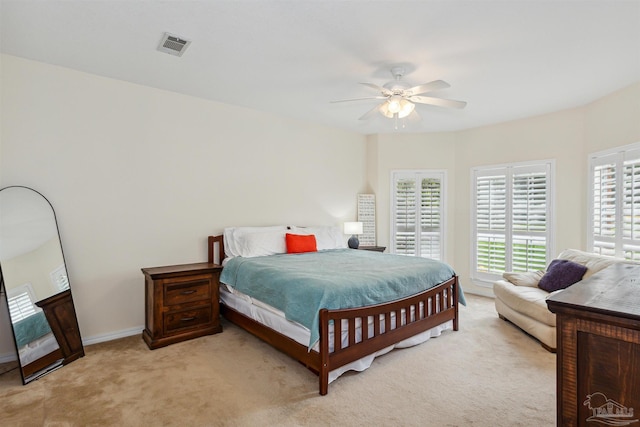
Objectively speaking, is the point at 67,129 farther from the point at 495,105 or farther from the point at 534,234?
the point at 534,234

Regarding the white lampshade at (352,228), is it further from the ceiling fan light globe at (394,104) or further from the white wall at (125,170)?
the ceiling fan light globe at (394,104)

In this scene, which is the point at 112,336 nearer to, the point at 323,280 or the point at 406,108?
the point at 323,280

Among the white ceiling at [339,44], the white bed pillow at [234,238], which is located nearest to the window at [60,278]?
the white bed pillow at [234,238]

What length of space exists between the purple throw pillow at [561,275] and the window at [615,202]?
55 cm

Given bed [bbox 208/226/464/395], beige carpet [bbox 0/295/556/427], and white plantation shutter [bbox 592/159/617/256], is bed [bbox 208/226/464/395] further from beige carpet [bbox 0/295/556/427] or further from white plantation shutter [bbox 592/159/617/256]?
white plantation shutter [bbox 592/159/617/256]

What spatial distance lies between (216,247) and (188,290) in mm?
841

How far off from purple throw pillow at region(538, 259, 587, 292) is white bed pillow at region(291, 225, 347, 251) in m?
2.62

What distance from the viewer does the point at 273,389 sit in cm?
249

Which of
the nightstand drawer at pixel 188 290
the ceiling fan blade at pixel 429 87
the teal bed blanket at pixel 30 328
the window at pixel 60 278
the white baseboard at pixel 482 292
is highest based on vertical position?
the ceiling fan blade at pixel 429 87

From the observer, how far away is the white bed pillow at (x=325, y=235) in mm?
4754

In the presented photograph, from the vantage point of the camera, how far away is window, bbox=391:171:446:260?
5695 mm

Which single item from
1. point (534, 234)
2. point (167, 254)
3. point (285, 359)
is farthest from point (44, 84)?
point (534, 234)

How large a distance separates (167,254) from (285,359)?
6.18 feet

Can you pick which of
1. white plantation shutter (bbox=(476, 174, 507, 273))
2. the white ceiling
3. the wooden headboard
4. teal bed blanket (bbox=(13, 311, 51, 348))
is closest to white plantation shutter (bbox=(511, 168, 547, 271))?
white plantation shutter (bbox=(476, 174, 507, 273))
